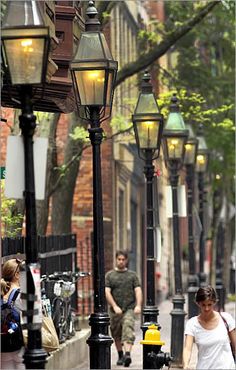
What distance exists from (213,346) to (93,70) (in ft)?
10.5

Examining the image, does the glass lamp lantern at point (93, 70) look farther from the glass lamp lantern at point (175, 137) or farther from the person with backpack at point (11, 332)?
the glass lamp lantern at point (175, 137)

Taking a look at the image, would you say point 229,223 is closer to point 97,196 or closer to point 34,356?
point 97,196

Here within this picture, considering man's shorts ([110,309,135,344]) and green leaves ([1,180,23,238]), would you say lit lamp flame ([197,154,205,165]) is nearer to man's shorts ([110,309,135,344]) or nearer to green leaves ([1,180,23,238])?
man's shorts ([110,309,135,344])

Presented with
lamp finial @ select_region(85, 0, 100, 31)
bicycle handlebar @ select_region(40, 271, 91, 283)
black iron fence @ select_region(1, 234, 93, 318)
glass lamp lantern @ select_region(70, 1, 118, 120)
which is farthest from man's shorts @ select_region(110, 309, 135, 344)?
lamp finial @ select_region(85, 0, 100, 31)

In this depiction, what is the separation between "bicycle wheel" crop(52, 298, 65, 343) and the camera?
58.1 feet

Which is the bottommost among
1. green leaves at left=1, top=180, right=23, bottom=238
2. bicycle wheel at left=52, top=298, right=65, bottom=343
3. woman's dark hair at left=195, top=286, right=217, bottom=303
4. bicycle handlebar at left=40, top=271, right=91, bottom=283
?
bicycle wheel at left=52, top=298, right=65, bottom=343

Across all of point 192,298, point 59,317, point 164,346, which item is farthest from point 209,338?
point 192,298

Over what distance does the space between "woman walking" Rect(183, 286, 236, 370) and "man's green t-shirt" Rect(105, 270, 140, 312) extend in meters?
7.67

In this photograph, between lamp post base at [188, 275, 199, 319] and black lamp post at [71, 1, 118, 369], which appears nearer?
black lamp post at [71, 1, 118, 369]

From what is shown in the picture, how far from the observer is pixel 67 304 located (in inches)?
735

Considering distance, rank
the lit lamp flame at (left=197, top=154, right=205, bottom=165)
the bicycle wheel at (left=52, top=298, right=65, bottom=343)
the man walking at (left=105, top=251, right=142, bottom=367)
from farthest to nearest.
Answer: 1. the lit lamp flame at (left=197, top=154, right=205, bottom=165)
2. the man walking at (left=105, top=251, right=142, bottom=367)
3. the bicycle wheel at (left=52, top=298, right=65, bottom=343)

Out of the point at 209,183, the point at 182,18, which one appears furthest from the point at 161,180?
the point at 182,18

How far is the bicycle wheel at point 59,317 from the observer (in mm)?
17719

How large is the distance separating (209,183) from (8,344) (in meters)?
30.9
